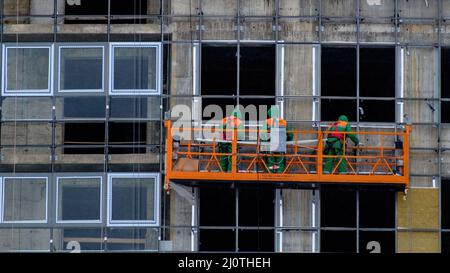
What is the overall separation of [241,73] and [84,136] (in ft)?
13.7

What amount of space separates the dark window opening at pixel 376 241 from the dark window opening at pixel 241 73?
13.2 feet

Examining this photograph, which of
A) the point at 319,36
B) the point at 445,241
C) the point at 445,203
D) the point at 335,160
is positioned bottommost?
the point at 445,241

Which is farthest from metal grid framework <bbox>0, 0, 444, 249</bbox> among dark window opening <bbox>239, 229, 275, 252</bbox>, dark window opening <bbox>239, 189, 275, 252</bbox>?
dark window opening <bbox>239, 229, 275, 252</bbox>

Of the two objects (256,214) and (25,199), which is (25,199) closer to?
(25,199)

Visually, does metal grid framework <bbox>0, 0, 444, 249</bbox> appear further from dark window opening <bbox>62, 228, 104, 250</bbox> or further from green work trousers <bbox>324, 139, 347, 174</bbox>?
dark window opening <bbox>62, 228, 104, 250</bbox>

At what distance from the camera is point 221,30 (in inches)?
1441

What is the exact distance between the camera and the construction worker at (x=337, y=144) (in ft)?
117

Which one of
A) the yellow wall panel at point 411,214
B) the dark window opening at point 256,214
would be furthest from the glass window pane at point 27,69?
the yellow wall panel at point 411,214

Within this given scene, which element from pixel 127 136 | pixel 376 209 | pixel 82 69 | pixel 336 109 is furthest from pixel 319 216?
pixel 82 69

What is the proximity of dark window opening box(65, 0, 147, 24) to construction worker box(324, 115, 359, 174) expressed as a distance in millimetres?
5641

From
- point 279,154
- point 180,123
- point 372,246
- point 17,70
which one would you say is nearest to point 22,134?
point 17,70

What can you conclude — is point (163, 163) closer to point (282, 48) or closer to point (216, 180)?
point (216, 180)

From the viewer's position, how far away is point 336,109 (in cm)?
3641

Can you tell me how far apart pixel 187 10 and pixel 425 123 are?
256 inches
